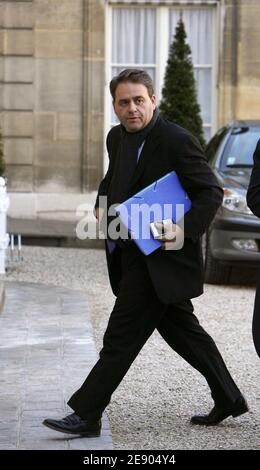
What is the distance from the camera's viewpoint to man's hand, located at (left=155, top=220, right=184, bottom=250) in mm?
5695

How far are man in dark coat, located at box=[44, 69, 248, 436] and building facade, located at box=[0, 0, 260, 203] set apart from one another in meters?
11.3

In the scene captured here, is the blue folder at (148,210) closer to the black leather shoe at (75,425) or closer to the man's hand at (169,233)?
the man's hand at (169,233)

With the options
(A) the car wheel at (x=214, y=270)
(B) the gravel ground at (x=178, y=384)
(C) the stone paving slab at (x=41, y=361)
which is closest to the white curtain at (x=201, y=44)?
(A) the car wheel at (x=214, y=270)

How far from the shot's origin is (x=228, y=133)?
1250 cm

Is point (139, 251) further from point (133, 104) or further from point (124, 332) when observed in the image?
point (133, 104)

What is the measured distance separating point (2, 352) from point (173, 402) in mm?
1622

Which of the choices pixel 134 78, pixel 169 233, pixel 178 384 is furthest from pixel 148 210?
pixel 178 384

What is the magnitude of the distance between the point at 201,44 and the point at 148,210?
Result: 1207cm

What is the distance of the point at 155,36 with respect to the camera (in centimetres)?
1736

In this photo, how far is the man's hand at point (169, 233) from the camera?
18.7 feet
